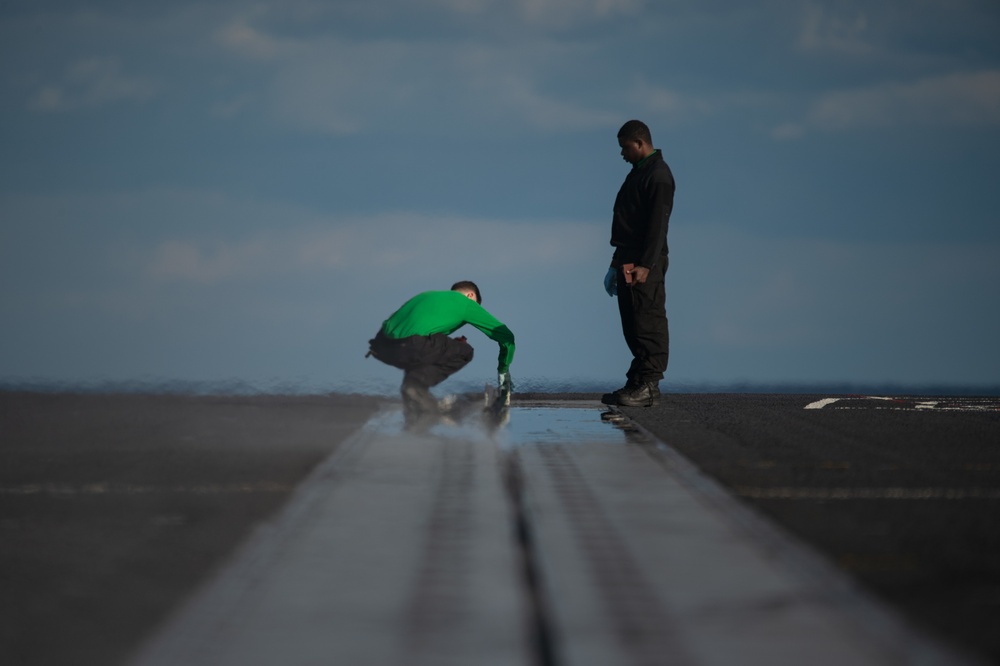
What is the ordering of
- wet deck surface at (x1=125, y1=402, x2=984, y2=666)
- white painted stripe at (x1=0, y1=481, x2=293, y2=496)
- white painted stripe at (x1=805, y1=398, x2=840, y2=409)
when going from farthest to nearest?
white painted stripe at (x1=805, y1=398, x2=840, y2=409) < white painted stripe at (x1=0, y1=481, x2=293, y2=496) < wet deck surface at (x1=125, y1=402, x2=984, y2=666)

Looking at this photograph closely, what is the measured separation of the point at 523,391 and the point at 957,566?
340 inches

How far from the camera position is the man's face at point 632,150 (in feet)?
32.2

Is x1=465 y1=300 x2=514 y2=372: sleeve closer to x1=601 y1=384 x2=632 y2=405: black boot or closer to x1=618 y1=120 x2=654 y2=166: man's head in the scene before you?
x1=601 y1=384 x2=632 y2=405: black boot

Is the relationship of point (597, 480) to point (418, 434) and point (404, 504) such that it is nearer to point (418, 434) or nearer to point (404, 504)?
point (404, 504)

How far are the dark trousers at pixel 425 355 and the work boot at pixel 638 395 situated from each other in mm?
1474

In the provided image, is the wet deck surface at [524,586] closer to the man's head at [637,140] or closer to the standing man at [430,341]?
the standing man at [430,341]

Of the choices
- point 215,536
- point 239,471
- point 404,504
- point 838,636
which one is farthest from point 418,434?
point 838,636

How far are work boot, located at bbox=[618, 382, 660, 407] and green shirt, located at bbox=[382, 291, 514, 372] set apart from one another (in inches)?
45.0

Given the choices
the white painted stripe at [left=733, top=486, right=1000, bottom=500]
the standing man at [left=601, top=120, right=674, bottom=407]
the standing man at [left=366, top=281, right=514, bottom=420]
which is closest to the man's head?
the standing man at [left=601, top=120, right=674, bottom=407]

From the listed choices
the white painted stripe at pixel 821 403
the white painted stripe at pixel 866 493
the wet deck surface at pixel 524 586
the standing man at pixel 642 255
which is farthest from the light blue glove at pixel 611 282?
the white painted stripe at pixel 866 493

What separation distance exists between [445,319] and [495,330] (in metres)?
0.46

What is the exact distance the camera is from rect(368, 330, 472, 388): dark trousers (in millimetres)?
9102

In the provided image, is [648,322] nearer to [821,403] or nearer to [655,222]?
[655,222]

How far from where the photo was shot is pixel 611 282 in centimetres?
1011
